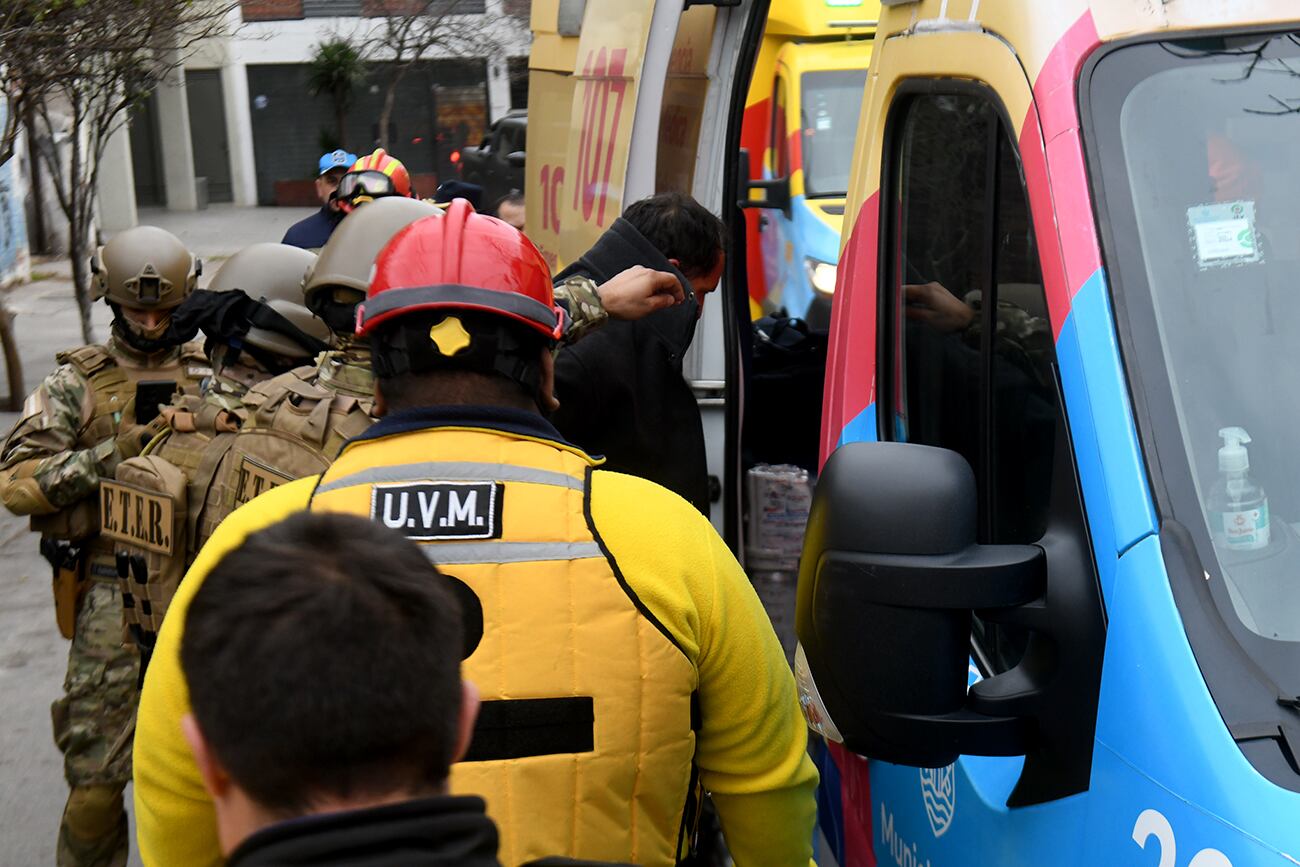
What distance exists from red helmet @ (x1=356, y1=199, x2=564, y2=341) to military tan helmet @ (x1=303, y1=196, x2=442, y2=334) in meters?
A: 1.44

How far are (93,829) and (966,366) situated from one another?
3.07 meters

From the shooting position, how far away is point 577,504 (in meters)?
2.05

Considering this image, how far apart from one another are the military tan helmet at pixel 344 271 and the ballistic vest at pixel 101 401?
114cm

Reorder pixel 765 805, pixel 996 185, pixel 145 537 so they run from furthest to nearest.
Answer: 1. pixel 145 537
2. pixel 996 185
3. pixel 765 805

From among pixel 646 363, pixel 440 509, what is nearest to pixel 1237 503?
pixel 440 509

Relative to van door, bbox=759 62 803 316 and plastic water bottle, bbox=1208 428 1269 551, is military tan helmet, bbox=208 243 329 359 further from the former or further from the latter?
van door, bbox=759 62 803 316

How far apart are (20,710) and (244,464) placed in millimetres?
3779

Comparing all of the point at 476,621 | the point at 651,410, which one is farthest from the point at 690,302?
the point at 476,621

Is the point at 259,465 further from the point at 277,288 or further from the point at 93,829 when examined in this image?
the point at 93,829

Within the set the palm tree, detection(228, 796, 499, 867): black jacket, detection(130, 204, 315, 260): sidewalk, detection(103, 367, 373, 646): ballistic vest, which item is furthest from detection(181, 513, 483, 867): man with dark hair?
the palm tree

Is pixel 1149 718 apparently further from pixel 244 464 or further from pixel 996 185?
pixel 244 464

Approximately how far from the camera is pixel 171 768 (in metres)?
1.95

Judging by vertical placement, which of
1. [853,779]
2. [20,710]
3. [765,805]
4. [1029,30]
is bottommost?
[20,710]

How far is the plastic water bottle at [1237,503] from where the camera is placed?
185cm
